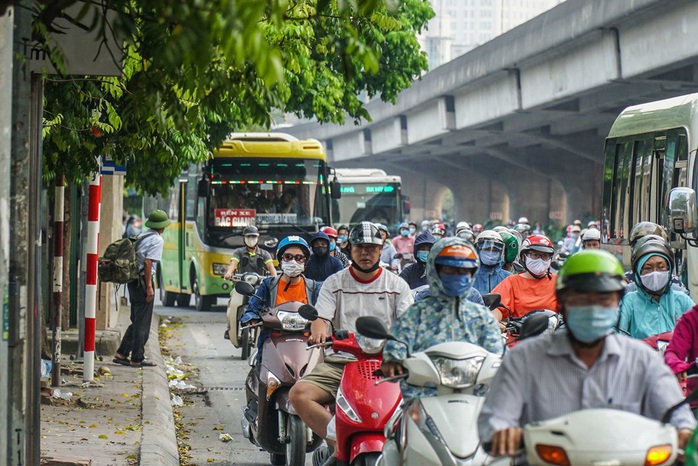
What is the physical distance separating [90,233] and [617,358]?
32.2 feet

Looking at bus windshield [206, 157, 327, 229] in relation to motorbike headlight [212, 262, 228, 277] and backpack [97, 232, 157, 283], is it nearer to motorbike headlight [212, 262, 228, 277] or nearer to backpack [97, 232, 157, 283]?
motorbike headlight [212, 262, 228, 277]

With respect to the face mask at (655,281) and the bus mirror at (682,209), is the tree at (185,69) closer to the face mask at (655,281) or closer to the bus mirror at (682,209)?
the face mask at (655,281)

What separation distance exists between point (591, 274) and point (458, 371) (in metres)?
1.30

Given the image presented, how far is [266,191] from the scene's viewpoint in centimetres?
2556

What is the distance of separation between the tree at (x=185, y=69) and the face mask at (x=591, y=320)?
114 cm

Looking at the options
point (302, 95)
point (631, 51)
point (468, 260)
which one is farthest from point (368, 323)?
point (631, 51)

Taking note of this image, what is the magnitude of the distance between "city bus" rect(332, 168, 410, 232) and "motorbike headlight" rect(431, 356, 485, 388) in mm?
32910

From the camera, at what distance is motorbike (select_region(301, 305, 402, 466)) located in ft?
23.0

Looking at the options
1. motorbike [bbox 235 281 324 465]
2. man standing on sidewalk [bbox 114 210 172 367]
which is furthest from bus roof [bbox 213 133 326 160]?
motorbike [bbox 235 281 324 465]

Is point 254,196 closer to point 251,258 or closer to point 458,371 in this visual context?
point 251,258

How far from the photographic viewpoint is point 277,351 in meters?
9.51

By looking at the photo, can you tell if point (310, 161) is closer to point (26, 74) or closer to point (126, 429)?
point (126, 429)

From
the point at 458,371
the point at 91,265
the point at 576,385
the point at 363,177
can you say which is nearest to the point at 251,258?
the point at 91,265

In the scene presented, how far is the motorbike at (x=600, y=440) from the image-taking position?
166 inches
